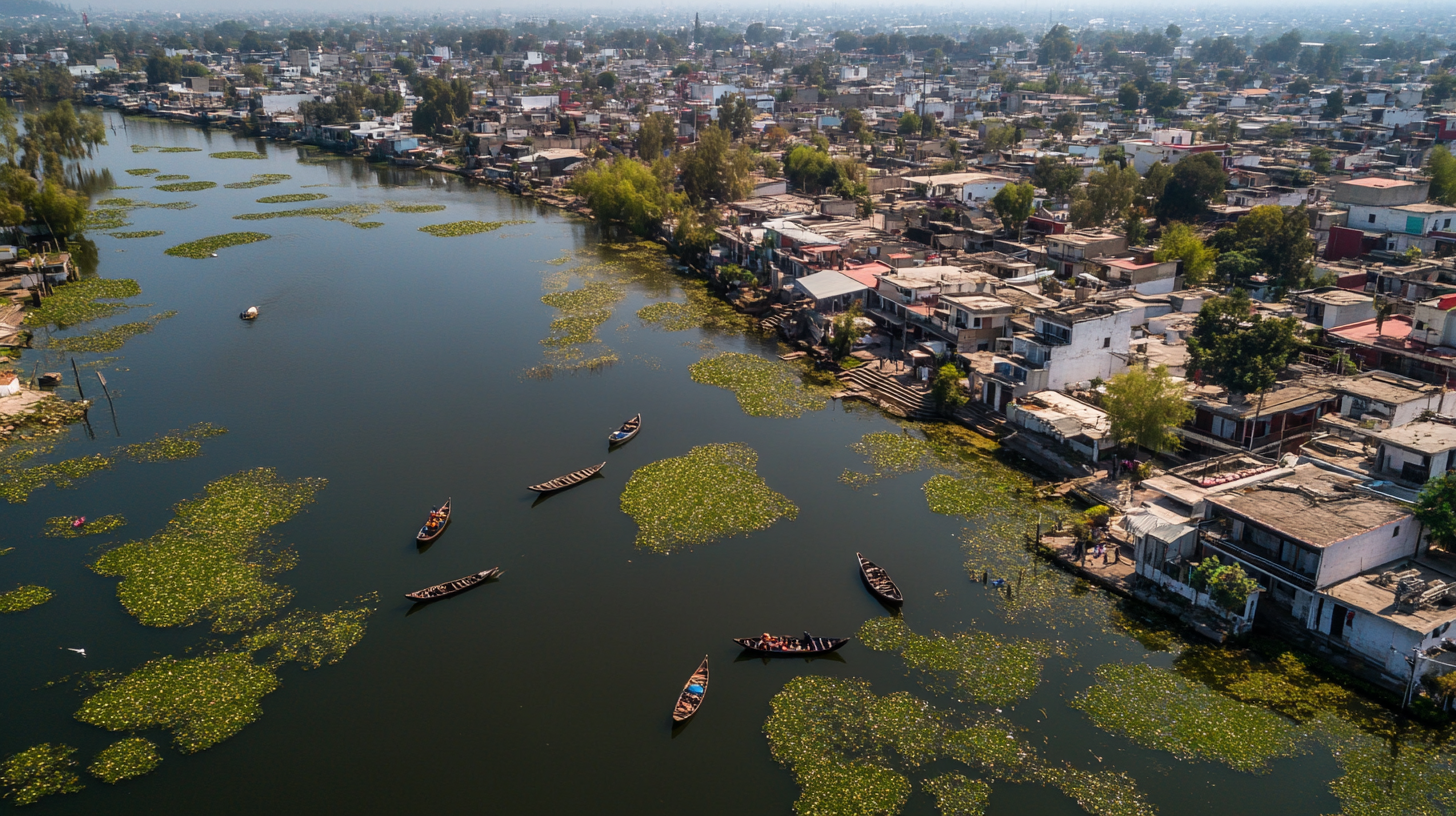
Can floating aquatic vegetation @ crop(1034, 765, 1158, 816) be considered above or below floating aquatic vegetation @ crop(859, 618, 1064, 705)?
below

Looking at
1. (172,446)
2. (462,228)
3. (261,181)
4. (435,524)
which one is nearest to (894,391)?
(435,524)

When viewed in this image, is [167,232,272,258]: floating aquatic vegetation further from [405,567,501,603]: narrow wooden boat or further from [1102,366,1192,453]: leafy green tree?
[1102,366,1192,453]: leafy green tree

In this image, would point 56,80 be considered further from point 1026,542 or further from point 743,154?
point 1026,542

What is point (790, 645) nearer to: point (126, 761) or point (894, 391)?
point (126, 761)

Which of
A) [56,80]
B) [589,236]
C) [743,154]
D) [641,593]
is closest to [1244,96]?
[743,154]

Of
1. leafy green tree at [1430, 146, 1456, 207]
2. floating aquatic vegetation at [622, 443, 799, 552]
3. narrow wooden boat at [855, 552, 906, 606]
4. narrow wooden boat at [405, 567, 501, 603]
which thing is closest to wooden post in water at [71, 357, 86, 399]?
narrow wooden boat at [405, 567, 501, 603]

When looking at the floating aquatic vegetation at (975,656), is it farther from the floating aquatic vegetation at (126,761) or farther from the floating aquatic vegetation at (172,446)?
the floating aquatic vegetation at (172,446)

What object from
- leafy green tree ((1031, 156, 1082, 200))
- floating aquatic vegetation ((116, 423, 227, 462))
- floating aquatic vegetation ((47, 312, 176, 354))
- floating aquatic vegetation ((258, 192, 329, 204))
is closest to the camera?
floating aquatic vegetation ((116, 423, 227, 462))
